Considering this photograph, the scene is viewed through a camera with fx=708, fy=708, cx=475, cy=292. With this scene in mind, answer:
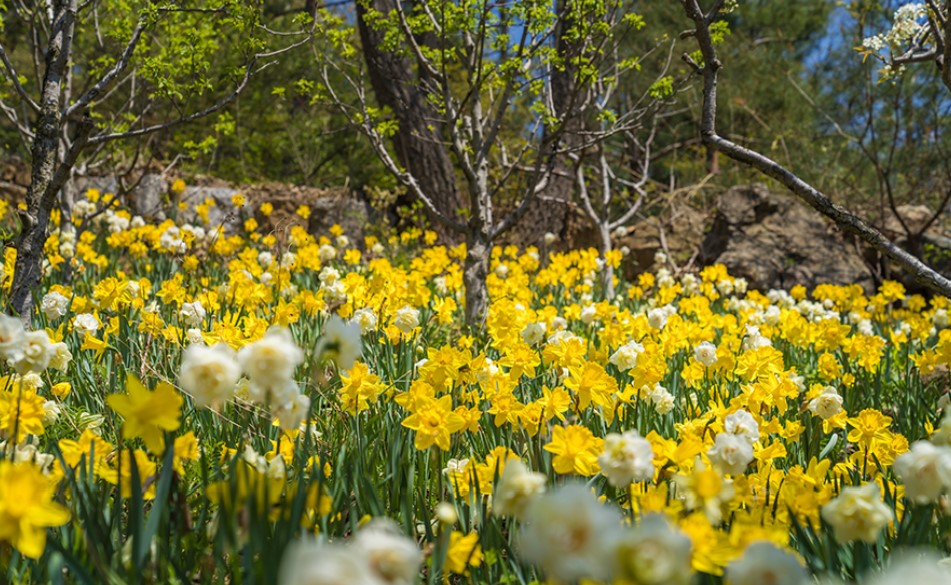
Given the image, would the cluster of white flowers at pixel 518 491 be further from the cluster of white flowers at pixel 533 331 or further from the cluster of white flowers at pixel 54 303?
the cluster of white flowers at pixel 54 303

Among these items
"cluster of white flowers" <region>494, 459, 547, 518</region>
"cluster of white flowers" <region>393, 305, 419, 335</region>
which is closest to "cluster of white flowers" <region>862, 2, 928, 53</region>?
→ "cluster of white flowers" <region>393, 305, 419, 335</region>

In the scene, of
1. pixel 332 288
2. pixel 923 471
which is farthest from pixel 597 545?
pixel 332 288

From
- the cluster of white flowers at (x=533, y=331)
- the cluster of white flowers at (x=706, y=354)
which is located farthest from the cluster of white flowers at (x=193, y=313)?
the cluster of white flowers at (x=706, y=354)

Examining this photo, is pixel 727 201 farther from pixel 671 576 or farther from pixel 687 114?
pixel 671 576

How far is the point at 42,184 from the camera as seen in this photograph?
281 centimetres

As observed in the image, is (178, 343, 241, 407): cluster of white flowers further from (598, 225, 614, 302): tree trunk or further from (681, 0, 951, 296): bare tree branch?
(598, 225, 614, 302): tree trunk

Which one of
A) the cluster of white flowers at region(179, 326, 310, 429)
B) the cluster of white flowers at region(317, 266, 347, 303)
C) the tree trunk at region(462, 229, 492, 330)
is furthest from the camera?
the tree trunk at region(462, 229, 492, 330)

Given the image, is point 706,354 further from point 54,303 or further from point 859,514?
point 54,303

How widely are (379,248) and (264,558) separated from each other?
5.43 metres

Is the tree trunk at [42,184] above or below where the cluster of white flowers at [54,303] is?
above

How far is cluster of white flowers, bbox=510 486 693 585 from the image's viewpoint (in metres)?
0.72

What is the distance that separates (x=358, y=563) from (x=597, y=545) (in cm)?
25

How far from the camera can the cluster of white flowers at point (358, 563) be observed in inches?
24.5

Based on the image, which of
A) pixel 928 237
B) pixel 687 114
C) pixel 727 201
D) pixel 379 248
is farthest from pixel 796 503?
pixel 687 114
